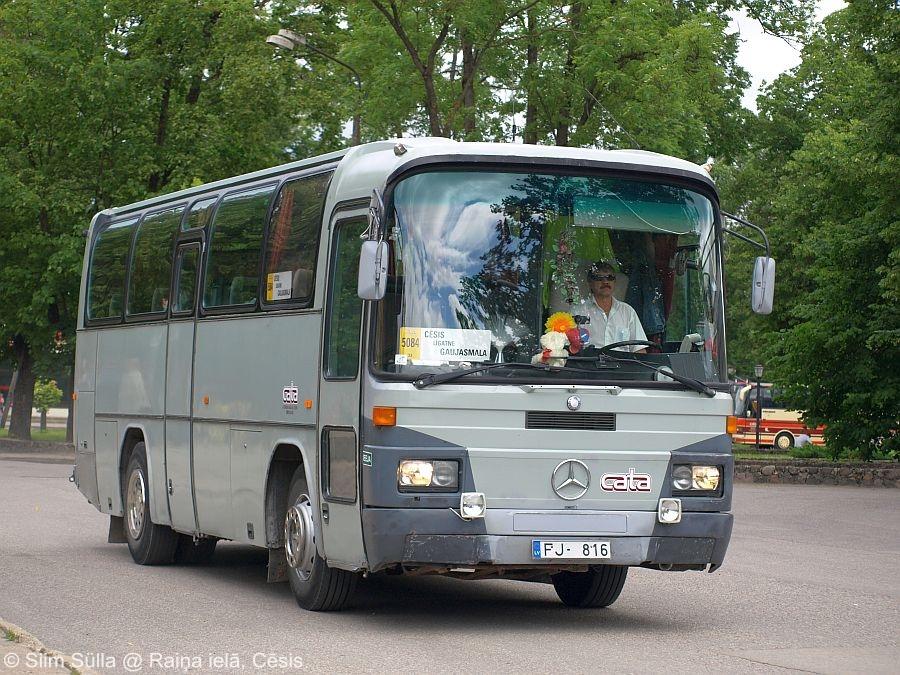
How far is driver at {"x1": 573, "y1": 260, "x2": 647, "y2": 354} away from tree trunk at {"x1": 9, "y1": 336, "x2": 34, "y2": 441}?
35137 mm

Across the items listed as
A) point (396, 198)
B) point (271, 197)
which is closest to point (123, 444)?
point (271, 197)

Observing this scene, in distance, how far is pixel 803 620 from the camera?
457 inches

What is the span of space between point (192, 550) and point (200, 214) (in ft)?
10.5

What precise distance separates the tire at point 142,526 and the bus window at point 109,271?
5.49 feet

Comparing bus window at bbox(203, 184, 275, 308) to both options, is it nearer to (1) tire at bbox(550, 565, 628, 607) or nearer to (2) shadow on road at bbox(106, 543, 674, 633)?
(2) shadow on road at bbox(106, 543, 674, 633)

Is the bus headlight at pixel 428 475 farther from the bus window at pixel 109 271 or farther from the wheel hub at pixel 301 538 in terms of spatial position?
the bus window at pixel 109 271

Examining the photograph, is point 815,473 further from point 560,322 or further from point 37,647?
point 37,647

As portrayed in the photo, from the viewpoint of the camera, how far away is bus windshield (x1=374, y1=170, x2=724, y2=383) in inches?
409

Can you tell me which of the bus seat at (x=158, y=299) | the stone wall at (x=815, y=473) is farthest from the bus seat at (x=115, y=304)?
the stone wall at (x=815, y=473)

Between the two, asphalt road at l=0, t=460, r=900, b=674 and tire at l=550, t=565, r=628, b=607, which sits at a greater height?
tire at l=550, t=565, r=628, b=607

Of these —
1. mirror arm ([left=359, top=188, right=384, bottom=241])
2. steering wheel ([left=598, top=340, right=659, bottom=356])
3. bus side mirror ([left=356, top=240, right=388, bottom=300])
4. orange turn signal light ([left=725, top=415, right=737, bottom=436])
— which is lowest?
orange turn signal light ([left=725, top=415, right=737, bottom=436])

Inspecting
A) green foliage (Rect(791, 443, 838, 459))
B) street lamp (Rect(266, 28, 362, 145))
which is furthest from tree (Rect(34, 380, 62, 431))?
street lamp (Rect(266, 28, 362, 145))

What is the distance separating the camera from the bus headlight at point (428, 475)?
10203mm

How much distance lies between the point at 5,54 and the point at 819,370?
2035 centimetres
